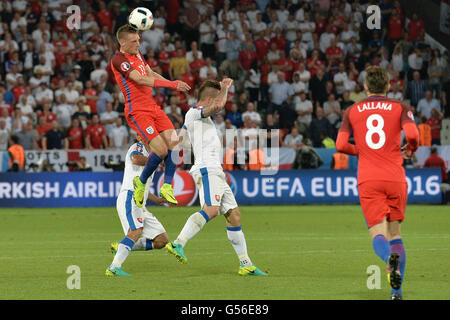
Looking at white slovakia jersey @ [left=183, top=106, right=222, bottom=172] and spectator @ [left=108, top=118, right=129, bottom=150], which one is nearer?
white slovakia jersey @ [left=183, top=106, right=222, bottom=172]

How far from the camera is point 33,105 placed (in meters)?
25.9

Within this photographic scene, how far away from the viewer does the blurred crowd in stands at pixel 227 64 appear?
25094mm

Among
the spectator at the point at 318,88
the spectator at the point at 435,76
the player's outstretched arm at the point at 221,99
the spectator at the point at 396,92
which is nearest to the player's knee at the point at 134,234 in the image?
the player's outstretched arm at the point at 221,99

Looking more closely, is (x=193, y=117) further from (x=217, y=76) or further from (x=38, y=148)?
(x=217, y=76)

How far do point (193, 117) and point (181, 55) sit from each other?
55.3 feet

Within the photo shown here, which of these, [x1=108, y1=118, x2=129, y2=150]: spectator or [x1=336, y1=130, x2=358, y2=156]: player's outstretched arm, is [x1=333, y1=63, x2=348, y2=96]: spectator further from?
[x1=336, y1=130, x2=358, y2=156]: player's outstretched arm

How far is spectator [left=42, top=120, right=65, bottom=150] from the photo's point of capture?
24234 mm

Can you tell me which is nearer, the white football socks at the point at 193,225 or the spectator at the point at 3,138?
the white football socks at the point at 193,225

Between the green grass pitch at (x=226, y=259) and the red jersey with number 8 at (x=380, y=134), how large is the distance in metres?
1.23

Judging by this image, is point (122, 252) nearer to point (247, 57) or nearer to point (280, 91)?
point (280, 91)

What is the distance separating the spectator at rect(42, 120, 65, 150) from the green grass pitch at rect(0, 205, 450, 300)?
392 cm

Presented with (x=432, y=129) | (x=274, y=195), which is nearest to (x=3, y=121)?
(x=274, y=195)

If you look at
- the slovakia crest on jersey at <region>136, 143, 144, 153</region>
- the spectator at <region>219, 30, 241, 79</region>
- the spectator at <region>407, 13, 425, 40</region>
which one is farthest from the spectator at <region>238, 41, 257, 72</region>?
the slovakia crest on jersey at <region>136, 143, 144, 153</region>

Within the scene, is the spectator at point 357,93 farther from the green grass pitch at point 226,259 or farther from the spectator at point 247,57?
the green grass pitch at point 226,259
